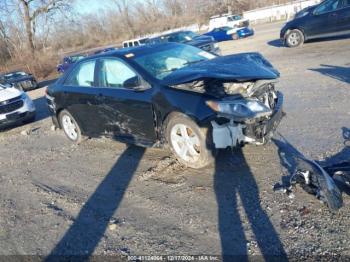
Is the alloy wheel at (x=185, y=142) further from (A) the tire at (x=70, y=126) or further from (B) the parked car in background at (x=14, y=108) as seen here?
(B) the parked car in background at (x=14, y=108)

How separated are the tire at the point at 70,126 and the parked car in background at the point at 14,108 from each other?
3.06 meters

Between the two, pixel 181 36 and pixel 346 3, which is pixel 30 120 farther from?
pixel 346 3

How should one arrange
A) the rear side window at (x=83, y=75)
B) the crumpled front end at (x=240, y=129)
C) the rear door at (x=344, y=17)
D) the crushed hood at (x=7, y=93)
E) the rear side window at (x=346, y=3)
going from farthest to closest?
the rear side window at (x=346, y=3) < the rear door at (x=344, y=17) < the crushed hood at (x=7, y=93) < the rear side window at (x=83, y=75) < the crumpled front end at (x=240, y=129)

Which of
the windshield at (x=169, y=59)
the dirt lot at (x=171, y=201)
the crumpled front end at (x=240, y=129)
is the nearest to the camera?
the dirt lot at (x=171, y=201)

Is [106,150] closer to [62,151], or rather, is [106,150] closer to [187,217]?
[62,151]

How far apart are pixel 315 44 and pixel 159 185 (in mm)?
12456

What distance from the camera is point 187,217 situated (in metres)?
3.95

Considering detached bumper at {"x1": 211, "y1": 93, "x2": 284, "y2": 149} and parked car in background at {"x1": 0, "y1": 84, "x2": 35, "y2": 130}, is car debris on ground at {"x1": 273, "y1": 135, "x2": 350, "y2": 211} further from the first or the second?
parked car in background at {"x1": 0, "y1": 84, "x2": 35, "y2": 130}

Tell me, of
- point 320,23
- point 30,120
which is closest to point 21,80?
point 30,120

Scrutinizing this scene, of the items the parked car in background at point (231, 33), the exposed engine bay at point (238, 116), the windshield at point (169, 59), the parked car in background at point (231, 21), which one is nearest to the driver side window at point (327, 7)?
the windshield at point (169, 59)

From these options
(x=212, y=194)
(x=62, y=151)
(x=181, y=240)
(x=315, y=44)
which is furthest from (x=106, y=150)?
(x=315, y=44)

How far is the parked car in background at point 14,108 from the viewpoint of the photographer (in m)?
9.86

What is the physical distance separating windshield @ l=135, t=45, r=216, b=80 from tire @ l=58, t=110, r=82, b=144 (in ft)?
7.25

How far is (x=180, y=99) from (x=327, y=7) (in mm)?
11749
